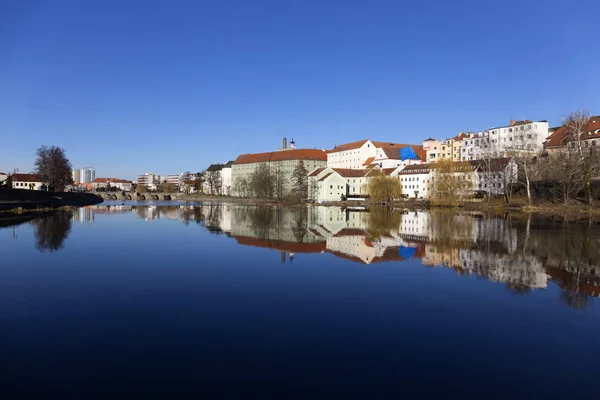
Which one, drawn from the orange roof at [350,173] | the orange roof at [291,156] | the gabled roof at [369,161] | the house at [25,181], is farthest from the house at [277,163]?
the house at [25,181]

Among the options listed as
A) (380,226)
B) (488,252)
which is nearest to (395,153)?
(380,226)

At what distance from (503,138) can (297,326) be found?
277ft

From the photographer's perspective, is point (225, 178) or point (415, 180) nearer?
point (415, 180)

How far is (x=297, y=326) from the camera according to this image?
815cm

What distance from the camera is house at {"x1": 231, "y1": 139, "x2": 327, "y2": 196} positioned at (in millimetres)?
117125

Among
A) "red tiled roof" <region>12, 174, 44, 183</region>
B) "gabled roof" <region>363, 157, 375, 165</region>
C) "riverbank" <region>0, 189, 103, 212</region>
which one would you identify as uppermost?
"gabled roof" <region>363, 157, 375, 165</region>

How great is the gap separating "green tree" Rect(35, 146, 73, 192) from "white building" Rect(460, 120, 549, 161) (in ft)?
228

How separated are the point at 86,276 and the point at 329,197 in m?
79.7

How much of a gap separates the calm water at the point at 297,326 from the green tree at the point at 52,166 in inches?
2565

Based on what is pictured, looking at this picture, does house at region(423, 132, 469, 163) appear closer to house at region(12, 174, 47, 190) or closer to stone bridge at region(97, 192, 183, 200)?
stone bridge at region(97, 192, 183, 200)

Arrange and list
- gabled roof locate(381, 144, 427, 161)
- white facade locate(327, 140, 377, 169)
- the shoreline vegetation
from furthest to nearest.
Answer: white facade locate(327, 140, 377, 169)
gabled roof locate(381, 144, 427, 161)
the shoreline vegetation

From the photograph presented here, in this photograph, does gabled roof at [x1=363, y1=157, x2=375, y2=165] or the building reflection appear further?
gabled roof at [x1=363, y1=157, x2=375, y2=165]

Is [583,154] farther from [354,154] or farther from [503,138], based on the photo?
[354,154]

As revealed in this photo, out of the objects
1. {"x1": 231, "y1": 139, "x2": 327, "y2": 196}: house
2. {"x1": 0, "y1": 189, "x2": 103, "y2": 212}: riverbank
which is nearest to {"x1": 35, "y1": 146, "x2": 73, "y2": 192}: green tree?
{"x1": 0, "y1": 189, "x2": 103, "y2": 212}: riverbank
